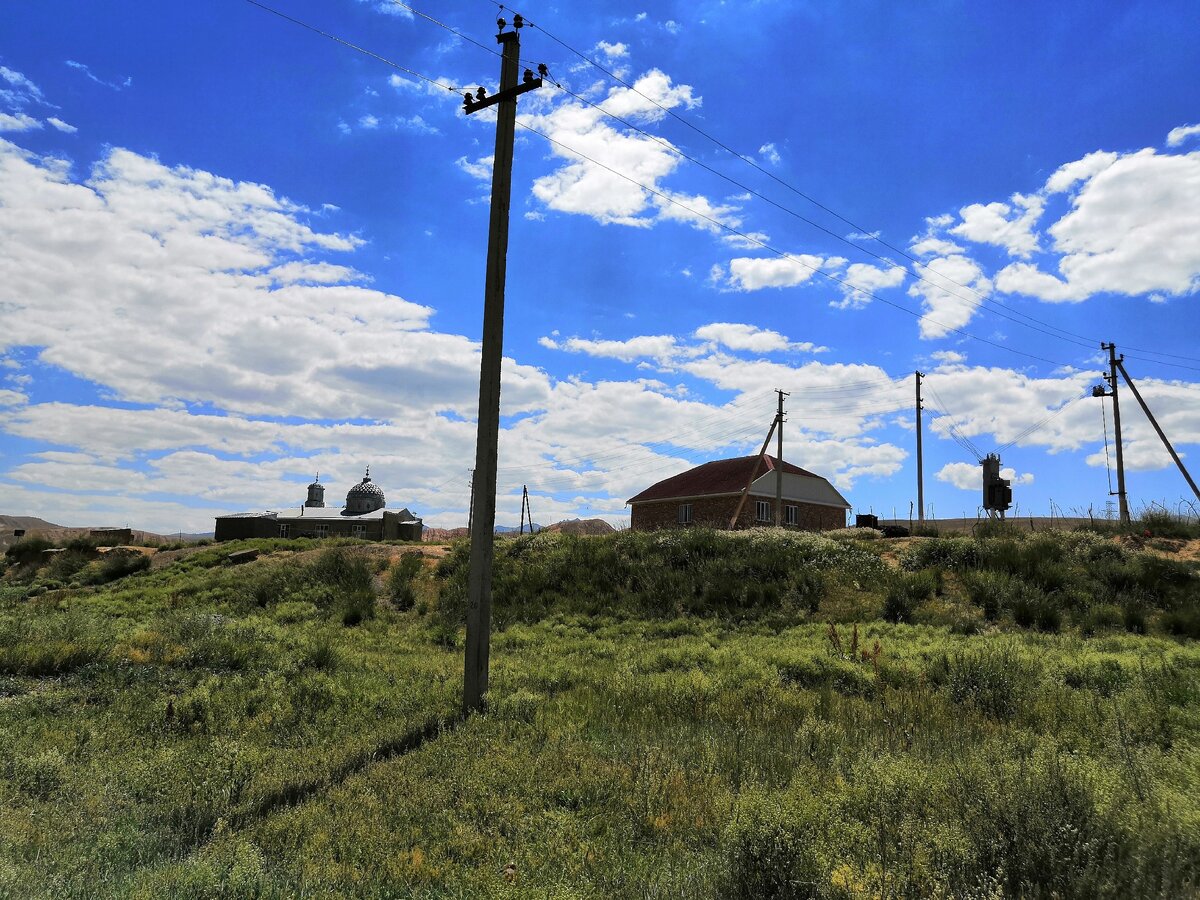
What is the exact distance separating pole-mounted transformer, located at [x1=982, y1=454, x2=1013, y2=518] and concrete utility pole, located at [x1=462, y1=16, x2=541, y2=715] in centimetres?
3081

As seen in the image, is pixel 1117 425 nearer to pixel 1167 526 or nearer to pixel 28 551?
pixel 1167 526

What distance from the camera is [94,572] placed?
29.9 metres

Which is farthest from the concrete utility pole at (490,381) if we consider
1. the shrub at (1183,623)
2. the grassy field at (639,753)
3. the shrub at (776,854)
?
the shrub at (1183,623)

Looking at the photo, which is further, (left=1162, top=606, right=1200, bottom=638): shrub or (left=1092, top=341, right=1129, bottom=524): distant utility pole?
(left=1092, top=341, right=1129, bottom=524): distant utility pole

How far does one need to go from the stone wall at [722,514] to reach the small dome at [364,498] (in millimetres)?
24457

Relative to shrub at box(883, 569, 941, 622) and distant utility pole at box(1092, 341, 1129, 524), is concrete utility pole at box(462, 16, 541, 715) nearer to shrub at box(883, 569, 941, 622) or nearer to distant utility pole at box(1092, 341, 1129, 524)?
shrub at box(883, 569, 941, 622)

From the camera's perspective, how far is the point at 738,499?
45.5 metres

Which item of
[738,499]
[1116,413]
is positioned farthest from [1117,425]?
[738,499]

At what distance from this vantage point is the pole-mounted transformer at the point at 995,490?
3434cm

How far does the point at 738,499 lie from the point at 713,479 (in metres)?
4.03

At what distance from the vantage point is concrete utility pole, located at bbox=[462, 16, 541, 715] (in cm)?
981

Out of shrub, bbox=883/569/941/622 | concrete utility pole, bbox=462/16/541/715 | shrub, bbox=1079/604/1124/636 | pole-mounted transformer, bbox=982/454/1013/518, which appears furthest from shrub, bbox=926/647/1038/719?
pole-mounted transformer, bbox=982/454/1013/518

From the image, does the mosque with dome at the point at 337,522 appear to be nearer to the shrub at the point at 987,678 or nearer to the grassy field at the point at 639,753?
the grassy field at the point at 639,753

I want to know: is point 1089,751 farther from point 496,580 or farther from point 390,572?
point 390,572
